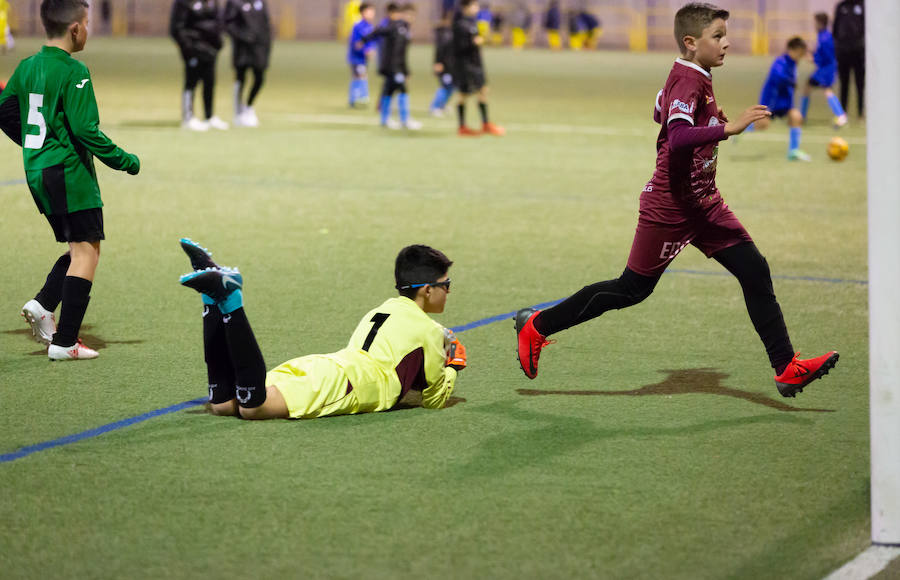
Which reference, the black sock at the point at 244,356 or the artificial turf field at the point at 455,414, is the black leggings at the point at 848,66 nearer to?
the artificial turf field at the point at 455,414

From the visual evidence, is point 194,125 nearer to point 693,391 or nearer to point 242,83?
point 242,83

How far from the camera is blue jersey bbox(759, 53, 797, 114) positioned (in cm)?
1578

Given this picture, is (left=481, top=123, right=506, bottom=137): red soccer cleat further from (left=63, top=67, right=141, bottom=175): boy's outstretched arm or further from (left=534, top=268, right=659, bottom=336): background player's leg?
(left=534, top=268, right=659, bottom=336): background player's leg

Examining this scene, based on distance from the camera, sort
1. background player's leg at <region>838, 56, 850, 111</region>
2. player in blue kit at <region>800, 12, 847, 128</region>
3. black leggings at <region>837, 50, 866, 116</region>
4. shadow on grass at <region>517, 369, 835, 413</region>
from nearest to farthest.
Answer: shadow on grass at <region>517, 369, 835, 413</region>, player in blue kit at <region>800, 12, 847, 128</region>, black leggings at <region>837, 50, 866, 116</region>, background player's leg at <region>838, 56, 850, 111</region>

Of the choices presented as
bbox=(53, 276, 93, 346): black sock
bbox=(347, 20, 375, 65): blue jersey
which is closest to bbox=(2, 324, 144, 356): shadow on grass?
bbox=(53, 276, 93, 346): black sock

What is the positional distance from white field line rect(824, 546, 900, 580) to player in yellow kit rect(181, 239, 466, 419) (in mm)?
2126

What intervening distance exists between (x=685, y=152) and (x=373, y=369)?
5.61 ft

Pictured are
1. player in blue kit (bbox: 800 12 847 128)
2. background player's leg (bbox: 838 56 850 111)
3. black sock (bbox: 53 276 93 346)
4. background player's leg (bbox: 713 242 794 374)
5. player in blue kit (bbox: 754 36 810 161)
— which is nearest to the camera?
background player's leg (bbox: 713 242 794 374)

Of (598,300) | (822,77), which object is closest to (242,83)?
(822,77)

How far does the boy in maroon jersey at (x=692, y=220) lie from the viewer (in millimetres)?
5680

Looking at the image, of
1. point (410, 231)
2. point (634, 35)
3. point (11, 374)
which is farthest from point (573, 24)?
point (11, 374)

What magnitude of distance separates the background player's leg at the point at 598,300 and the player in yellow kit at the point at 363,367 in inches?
26.8

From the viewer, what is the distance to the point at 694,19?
5.71m

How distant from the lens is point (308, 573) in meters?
3.92
